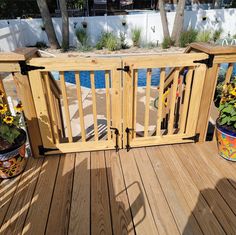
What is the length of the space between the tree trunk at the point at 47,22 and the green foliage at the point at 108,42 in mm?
2001

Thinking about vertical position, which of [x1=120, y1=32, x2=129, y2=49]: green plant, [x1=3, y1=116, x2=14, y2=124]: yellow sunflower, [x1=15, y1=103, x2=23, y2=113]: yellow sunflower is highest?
[x1=15, y1=103, x2=23, y2=113]: yellow sunflower

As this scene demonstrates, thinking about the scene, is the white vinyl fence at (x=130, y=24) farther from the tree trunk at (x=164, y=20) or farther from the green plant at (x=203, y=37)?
the green plant at (x=203, y=37)

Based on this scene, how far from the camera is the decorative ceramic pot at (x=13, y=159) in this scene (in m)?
1.96

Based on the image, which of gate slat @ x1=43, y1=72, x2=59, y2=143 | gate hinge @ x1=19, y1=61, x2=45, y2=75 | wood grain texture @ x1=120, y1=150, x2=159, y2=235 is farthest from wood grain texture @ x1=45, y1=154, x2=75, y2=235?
gate hinge @ x1=19, y1=61, x2=45, y2=75

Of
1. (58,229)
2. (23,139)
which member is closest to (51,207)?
(58,229)

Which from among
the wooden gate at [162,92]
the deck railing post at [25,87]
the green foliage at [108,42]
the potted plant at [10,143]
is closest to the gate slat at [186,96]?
the wooden gate at [162,92]

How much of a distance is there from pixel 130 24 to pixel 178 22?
2.31m

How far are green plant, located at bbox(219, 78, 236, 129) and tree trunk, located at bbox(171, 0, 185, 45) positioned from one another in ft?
27.9

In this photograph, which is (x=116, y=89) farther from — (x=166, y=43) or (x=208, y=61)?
(x=166, y=43)

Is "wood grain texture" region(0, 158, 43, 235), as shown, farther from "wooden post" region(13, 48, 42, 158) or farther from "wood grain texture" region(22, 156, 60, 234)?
"wooden post" region(13, 48, 42, 158)

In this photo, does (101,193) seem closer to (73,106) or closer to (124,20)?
(73,106)

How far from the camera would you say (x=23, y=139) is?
6.84 ft

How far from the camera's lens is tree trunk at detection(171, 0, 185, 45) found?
30.6 feet

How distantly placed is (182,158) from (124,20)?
9.69 metres
